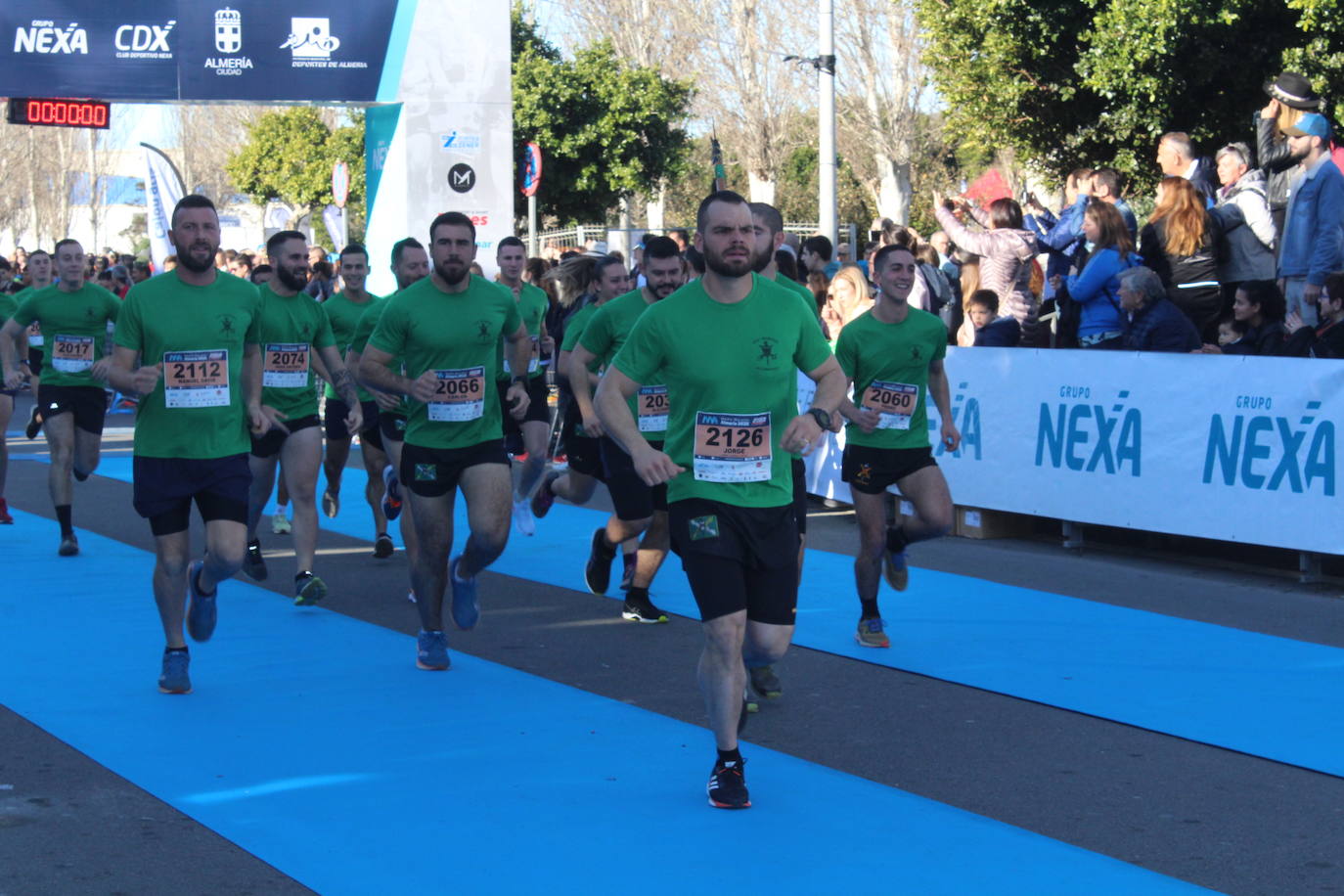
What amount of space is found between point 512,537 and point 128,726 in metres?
5.46

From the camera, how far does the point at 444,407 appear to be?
7348 millimetres

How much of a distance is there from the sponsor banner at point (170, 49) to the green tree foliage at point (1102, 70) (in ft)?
25.0

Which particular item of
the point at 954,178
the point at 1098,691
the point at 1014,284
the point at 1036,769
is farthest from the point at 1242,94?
the point at 954,178

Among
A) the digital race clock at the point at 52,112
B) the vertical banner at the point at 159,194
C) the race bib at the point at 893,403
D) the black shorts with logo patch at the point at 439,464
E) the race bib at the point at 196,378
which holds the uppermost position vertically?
the digital race clock at the point at 52,112

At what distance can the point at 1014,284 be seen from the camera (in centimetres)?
1240

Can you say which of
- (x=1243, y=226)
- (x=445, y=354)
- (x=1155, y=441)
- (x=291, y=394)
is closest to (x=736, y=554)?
(x=445, y=354)

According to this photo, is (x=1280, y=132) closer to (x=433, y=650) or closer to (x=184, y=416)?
(x=433, y=650)

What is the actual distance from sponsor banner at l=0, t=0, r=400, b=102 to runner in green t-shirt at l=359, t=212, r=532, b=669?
13.8 m

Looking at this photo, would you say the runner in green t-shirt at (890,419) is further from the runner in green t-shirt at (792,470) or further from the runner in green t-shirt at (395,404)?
the runner in green t-shirt at (395,404)

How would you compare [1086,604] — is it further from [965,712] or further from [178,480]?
[178,480]

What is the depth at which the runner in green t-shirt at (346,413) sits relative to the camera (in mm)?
10695

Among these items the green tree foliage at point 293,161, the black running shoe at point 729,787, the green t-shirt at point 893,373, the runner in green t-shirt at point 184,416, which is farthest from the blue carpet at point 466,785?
the green tree foliage at point 293,161

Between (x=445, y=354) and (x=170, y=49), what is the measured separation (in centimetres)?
1442

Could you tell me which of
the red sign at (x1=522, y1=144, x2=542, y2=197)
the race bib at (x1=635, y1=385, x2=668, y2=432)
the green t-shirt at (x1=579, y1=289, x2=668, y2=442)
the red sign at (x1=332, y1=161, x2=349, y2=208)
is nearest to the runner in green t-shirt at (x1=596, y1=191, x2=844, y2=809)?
the green t-shirt at (x1=579, y1=289, x2=668, y2=442)
